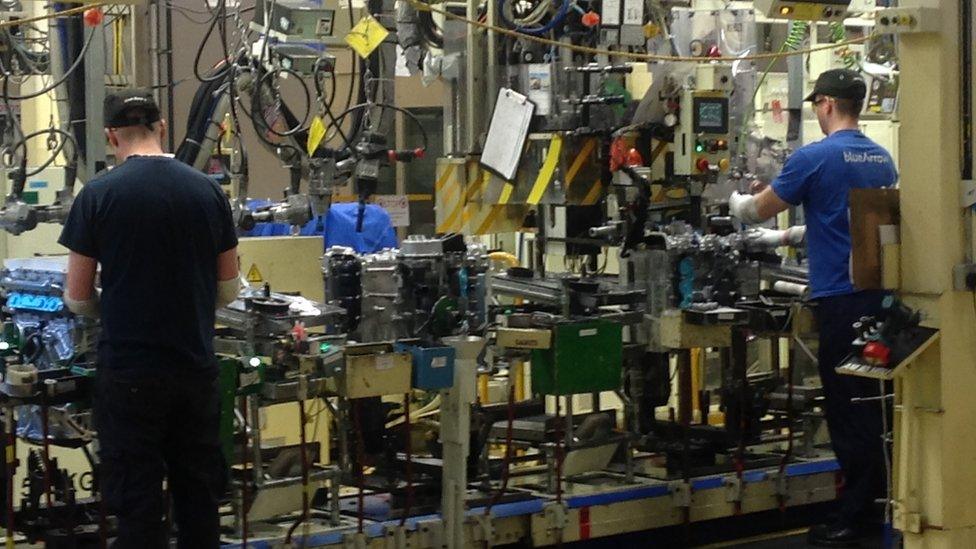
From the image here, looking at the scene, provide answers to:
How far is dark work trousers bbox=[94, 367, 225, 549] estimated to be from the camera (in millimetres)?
4922

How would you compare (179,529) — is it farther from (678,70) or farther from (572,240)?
(678,70)

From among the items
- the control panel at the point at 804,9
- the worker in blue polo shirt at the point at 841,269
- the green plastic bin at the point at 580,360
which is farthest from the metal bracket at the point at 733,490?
the control panel at the point at 804,9

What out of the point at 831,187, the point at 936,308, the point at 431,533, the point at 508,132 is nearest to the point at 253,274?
the point at 508,132

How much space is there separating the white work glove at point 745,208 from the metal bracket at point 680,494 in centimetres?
110

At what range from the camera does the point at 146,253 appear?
16.2 ft

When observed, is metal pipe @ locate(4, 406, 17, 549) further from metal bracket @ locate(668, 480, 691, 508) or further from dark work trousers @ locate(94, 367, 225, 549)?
metal bracket @ locate(668, 480, 691, 508)

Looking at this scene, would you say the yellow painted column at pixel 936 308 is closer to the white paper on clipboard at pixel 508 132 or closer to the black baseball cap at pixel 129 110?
the white paper on clipboard at pixel 508 132

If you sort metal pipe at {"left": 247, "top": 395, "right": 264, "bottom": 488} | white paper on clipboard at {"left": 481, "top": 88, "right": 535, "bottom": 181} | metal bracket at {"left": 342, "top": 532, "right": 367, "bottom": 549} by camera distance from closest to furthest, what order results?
metal pipe at {"left": 247, "top": 395, "right": 264, "bottom": 488} < metal bracket at {"left": 342, "top": 532, "right": 367, "bottom": 549} < white paper on clipboard at {"left": 481, "top": 88, "right": 535, "bottom": 181}

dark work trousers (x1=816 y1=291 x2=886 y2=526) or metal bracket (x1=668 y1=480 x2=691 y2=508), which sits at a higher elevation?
dark work trousers (x1=816 y1=291 x2=886 y2=526)

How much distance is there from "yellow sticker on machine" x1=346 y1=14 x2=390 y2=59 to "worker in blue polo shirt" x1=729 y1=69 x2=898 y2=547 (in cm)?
159

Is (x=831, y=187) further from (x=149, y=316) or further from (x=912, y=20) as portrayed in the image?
(x=149, y=316)

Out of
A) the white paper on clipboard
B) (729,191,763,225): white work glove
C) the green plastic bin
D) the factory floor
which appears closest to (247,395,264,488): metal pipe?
the green plastic bin

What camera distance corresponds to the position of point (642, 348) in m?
6.71

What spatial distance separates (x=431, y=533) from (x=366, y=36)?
6.11 feet
